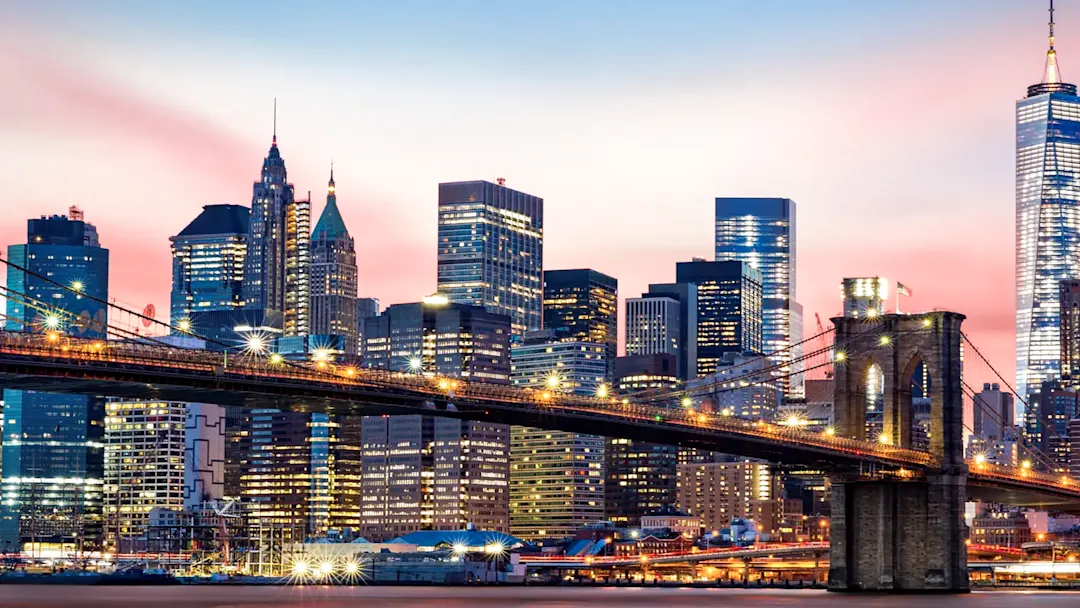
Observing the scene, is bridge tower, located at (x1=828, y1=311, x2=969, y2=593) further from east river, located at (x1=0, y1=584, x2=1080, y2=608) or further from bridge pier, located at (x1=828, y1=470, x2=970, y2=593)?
east river, located at (x1=0, y1=584, x2=1080, y2=608)

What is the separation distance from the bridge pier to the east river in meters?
1.81

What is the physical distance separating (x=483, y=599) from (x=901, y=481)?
24339 mm

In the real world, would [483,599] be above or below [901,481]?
below

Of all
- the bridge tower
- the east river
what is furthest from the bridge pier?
the east river

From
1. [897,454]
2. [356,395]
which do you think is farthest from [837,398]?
[356,395]

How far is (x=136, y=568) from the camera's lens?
163 metres

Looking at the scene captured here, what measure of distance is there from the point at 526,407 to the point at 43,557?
119566 millimetres

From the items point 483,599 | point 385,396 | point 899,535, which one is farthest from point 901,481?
point 385,396

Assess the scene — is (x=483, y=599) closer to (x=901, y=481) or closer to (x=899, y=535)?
(x=899, y=535)

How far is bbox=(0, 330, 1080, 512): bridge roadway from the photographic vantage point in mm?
71312

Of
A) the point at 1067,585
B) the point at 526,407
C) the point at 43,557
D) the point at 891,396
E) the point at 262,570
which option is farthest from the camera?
the point at 43,557

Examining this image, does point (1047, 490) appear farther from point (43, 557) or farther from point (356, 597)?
point (43, 557)

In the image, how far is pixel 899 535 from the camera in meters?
96.2

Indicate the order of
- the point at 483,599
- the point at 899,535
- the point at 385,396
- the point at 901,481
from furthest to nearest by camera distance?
the point at 483,599, the point at 901,481, the point at 899,535, the point at 385,396
